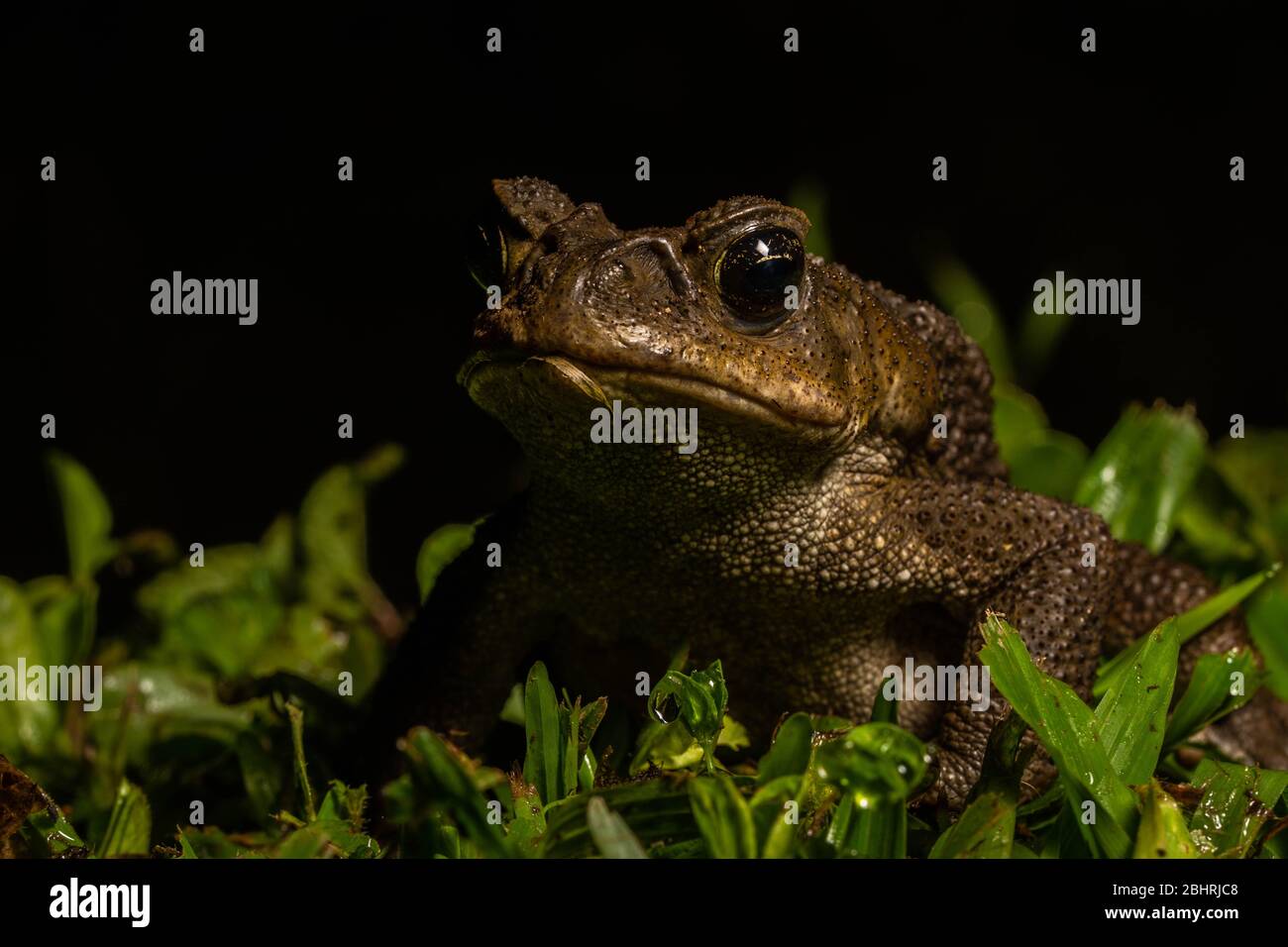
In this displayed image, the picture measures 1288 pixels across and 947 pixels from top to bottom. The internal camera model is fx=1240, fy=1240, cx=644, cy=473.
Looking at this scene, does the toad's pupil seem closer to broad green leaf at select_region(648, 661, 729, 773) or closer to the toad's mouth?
the toad's mouth

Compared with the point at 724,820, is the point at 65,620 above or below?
above

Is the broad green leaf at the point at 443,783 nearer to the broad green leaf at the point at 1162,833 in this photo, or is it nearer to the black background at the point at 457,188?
the broad green leaf at the point at 1162,833

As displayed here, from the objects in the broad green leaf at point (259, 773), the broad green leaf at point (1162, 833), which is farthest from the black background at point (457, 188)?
the broad green leaf at point (1162, 833)

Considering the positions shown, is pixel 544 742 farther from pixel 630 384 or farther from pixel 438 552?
pixel 438 552

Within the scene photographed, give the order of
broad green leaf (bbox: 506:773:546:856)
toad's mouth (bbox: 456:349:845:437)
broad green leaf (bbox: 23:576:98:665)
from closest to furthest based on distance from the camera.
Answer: broad green leaf (bbox: 506:773:546:856) < toad's mouth (bbox: 456:349:845:437) < broad green leaf (bbox: 23:576:98:665)

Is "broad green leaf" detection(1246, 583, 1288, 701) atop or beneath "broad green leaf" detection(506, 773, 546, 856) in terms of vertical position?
atop

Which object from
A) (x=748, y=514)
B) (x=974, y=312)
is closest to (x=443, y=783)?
(x=748, y=514)

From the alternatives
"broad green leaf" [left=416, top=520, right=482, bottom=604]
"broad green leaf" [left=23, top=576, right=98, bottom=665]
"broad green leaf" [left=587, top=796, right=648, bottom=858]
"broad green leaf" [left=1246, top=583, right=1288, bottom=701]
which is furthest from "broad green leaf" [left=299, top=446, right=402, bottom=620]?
"broad green leaf" [left=1246, top=583, right=1288, bottom=701]
